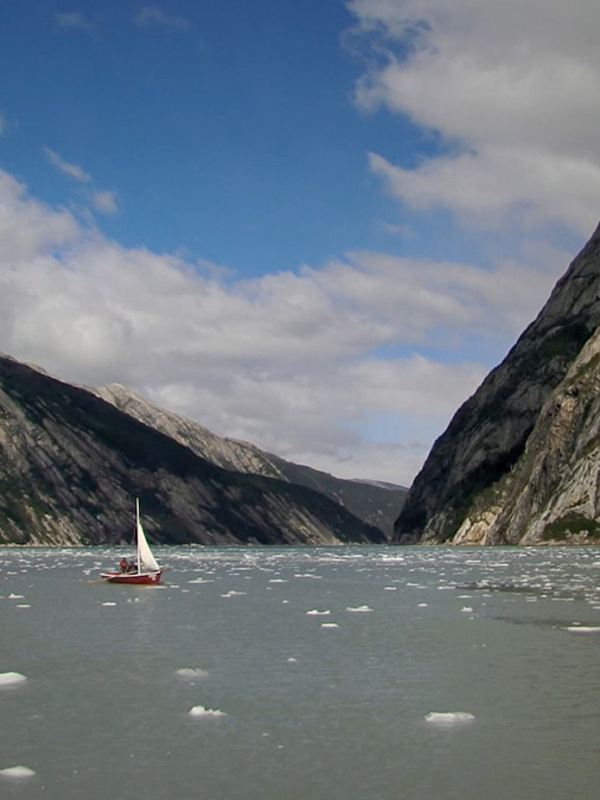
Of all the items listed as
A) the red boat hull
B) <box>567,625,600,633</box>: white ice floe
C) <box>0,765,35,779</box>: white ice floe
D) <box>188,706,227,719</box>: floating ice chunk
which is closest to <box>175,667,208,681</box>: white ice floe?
<box>188,706,227,719</box>: floating ice chunk

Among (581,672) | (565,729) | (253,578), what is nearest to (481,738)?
(565,729)

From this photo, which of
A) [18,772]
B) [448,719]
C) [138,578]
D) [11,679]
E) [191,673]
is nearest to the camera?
[18,772]

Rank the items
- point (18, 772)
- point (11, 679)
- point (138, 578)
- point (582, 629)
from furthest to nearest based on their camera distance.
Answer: point (138, 578) < point (582, 629) < point (11, 679) < point (18, 772)

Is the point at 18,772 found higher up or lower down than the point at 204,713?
lower down

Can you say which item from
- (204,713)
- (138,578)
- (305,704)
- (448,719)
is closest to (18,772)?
(204,713)

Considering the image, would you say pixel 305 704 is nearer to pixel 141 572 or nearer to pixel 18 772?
pixel 18 772

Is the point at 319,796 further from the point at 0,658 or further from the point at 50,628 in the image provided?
the point at 50,628
